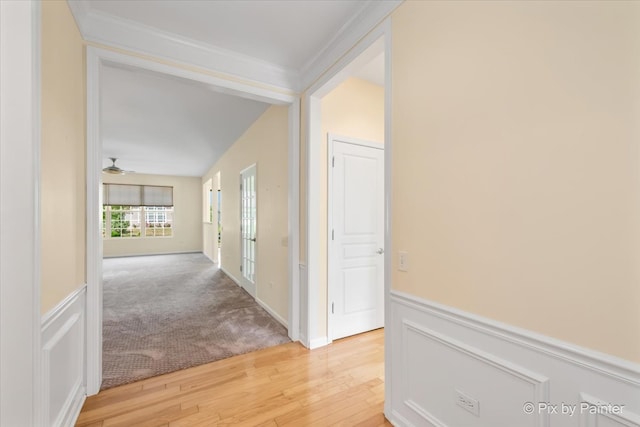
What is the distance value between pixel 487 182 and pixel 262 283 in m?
3.34

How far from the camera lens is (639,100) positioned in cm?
81

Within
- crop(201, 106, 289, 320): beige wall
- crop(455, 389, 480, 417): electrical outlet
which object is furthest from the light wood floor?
crop(201, 106, 289, 320): beige wall

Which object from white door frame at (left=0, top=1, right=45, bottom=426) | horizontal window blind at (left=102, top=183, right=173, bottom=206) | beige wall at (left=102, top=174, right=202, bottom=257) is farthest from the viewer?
beige wall at (left=102, top=174, right=202, bottom=257)

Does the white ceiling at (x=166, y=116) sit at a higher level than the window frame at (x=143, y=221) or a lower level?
higher

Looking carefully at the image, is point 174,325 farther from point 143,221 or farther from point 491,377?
point 143,221

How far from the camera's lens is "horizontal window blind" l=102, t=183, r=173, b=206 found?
838 cm

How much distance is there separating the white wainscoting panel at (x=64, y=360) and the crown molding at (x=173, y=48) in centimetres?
184

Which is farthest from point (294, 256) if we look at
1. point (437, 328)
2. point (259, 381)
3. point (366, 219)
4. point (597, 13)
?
point (597, 13)

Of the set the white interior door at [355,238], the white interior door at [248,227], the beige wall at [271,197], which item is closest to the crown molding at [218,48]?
the beige wall at [271,197]

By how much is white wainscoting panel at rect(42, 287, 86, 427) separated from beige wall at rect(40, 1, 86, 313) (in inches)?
3.8

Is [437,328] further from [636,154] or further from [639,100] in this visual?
[639,100]

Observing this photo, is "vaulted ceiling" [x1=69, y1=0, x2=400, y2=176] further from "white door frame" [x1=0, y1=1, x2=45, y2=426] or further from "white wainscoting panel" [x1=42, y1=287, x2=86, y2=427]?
"white wainscoting panel" [x1=42, y1=287, x2=86, y2=427]

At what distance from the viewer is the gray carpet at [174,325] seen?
7.88 feet

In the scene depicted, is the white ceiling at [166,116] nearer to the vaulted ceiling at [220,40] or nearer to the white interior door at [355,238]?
the vaulted ceiling at [220,40]
